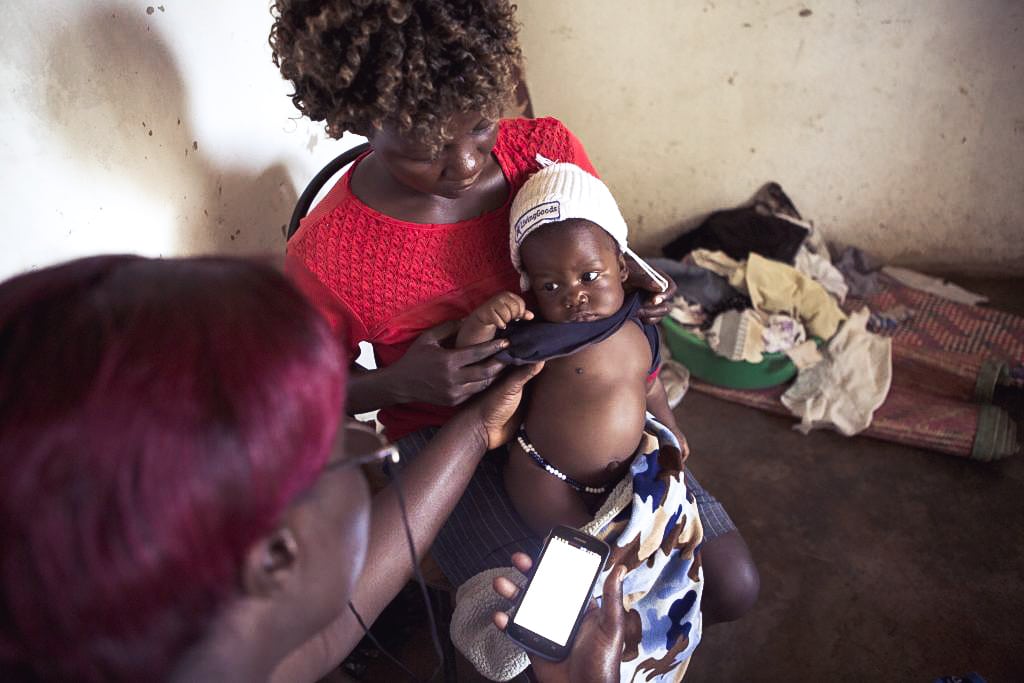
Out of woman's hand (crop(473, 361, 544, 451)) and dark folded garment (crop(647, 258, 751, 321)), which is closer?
woman's hand (crop(473, 361, 544, 451))

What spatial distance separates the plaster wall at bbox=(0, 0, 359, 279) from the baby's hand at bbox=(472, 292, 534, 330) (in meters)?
0.53

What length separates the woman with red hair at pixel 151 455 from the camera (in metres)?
0.57

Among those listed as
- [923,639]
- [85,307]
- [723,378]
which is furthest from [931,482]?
[85,307]

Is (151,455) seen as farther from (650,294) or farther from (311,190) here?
(650,294)

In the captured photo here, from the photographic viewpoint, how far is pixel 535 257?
1.53 metres

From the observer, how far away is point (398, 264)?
1519mm

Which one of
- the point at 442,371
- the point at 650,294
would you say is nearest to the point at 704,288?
the point at 650,294

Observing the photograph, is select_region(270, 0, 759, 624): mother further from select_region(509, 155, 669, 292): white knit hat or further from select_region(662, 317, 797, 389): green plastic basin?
select_region(662, 317, 797, 389): green plastic basin

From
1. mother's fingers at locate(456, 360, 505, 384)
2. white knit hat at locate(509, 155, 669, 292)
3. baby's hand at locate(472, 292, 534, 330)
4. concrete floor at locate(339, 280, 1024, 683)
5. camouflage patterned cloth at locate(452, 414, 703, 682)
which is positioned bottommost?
concrete floor at locate(339, 280, 1024, 683)

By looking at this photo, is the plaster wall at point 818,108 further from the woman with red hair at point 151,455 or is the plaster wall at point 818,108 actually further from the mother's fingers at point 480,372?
the woman with red hair at point 151,455

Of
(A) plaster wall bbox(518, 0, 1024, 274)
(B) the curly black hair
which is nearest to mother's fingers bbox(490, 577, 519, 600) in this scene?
(B) the curly black hair

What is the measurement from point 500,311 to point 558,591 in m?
0.59

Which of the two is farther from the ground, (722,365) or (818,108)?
(818,108)

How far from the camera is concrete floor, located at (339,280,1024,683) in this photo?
206 centimetres
